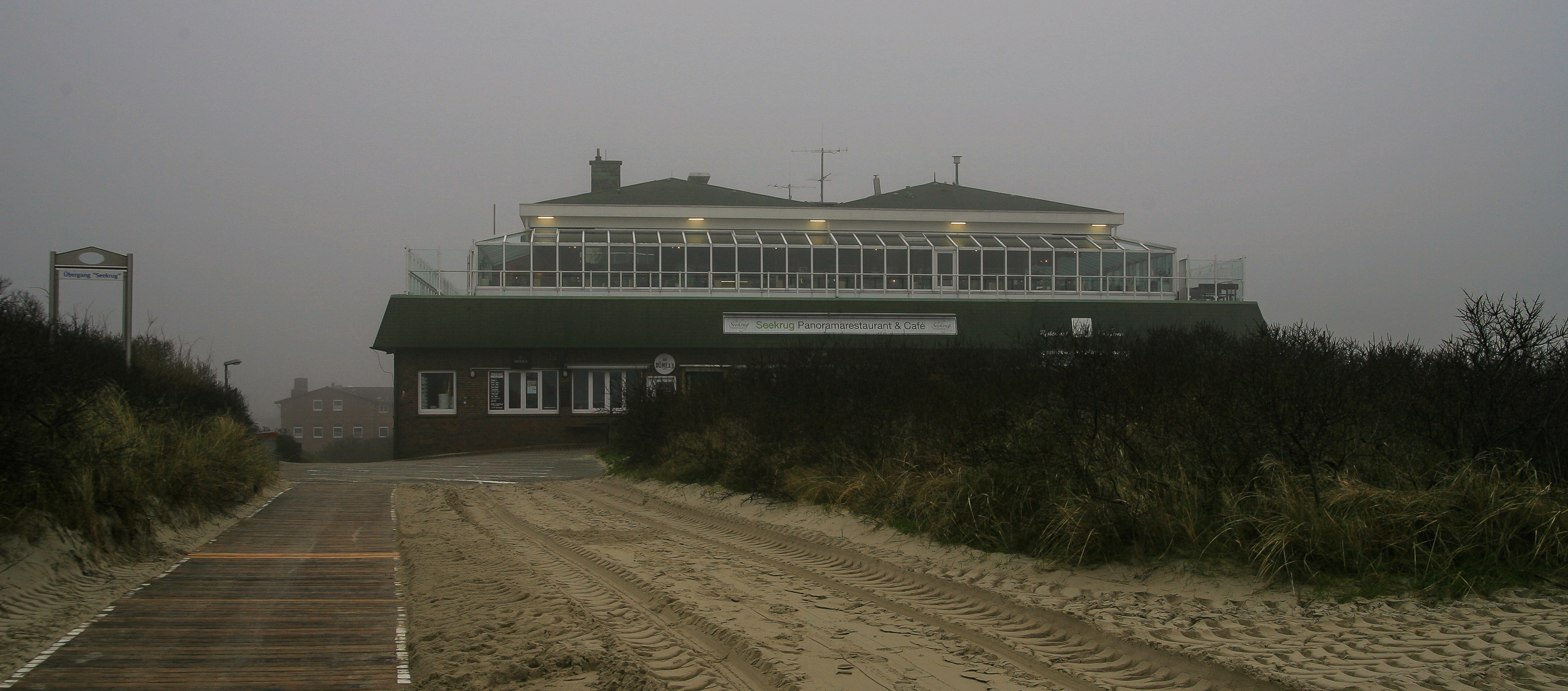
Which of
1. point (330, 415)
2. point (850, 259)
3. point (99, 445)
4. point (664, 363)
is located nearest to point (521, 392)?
point (664, 363)

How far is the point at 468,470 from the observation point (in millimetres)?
24375

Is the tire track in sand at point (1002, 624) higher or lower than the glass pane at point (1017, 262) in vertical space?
lower

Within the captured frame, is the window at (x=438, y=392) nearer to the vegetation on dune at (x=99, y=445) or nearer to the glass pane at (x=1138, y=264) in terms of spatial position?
the vegetation on dune at (x=99, y=445)

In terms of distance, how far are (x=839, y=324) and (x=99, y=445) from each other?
27074 millimetres

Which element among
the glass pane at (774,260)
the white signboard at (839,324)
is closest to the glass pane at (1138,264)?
the white signboard at (839,324)

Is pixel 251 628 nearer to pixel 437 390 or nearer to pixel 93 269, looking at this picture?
pixel 93 269

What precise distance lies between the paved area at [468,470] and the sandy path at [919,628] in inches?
465

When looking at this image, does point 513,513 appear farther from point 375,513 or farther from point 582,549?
point 582,549

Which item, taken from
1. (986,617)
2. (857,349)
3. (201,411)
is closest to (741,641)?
(986,617)

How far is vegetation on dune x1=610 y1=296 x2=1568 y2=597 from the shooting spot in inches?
279

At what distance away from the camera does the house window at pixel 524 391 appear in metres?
34.1

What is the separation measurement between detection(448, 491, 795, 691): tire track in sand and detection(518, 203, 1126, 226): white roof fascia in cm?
3040

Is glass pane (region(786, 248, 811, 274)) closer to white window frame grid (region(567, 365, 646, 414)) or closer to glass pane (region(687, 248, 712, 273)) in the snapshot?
glass pane (region(687, 248, 712, 273))

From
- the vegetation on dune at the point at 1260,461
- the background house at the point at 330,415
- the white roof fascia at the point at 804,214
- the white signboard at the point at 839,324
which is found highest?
the white roof fascia at the point at 804,214
